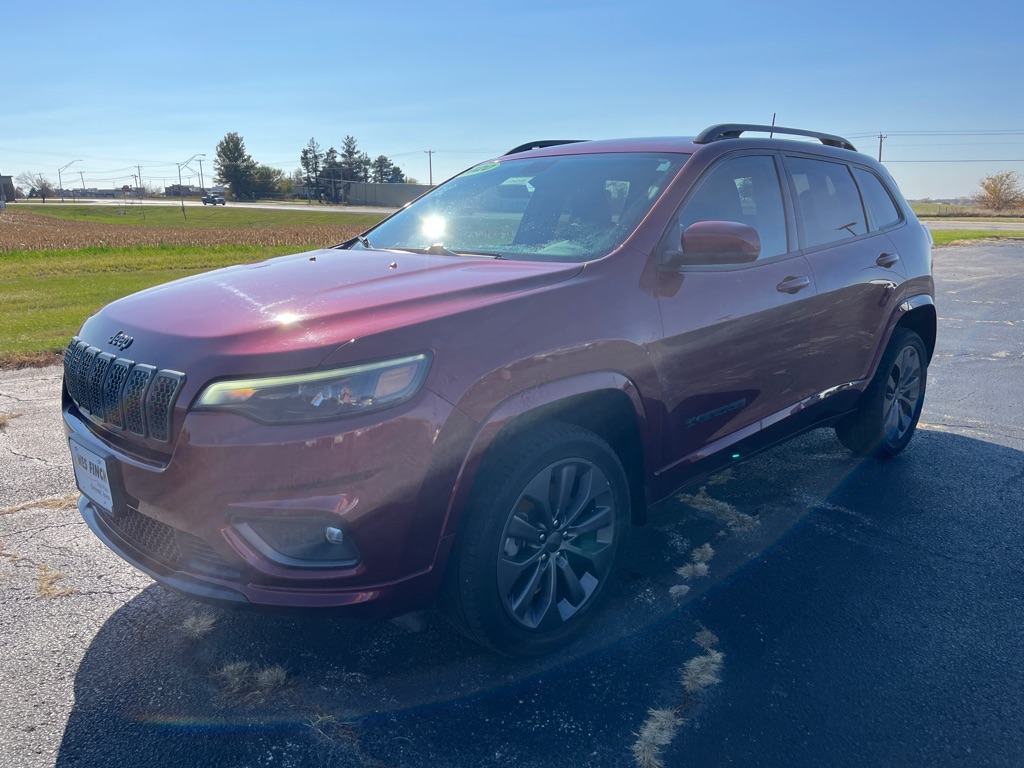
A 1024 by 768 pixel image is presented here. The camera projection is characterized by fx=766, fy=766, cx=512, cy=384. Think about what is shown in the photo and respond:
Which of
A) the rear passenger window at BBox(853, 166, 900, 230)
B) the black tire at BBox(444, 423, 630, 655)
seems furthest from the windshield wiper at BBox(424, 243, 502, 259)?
the rear passenger window at BBox(853, 166, 900, 230)

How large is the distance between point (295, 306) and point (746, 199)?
7.20ft

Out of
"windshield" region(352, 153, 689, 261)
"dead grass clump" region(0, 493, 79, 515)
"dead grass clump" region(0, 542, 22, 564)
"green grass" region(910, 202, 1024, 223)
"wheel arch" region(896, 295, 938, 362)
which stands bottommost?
"dead grass clump" region(0, 542, 22, 564)

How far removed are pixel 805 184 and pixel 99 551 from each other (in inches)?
153

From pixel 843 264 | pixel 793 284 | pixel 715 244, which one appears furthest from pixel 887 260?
pixel 715 244

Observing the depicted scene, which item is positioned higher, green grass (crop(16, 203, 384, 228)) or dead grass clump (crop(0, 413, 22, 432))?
green grass (crop(16, 203, 384, 228))

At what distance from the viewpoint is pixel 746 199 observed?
11.8 feet

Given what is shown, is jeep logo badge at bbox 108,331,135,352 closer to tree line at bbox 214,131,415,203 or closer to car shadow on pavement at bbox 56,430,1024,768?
car shadow on pavement at bbox 56,430,1024,768

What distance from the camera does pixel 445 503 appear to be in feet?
7.65

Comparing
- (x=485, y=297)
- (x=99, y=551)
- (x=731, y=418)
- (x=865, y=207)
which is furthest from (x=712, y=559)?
(x=99, y=551)

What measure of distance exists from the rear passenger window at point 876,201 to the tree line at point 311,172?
367 ft

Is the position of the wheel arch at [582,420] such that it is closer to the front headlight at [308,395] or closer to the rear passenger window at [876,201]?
the front headlight at [308,395]

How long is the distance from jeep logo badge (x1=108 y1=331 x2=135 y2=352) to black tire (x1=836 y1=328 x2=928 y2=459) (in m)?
3.85

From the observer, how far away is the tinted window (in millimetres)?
3340

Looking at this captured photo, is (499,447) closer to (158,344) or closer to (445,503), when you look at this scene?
(445,503)
